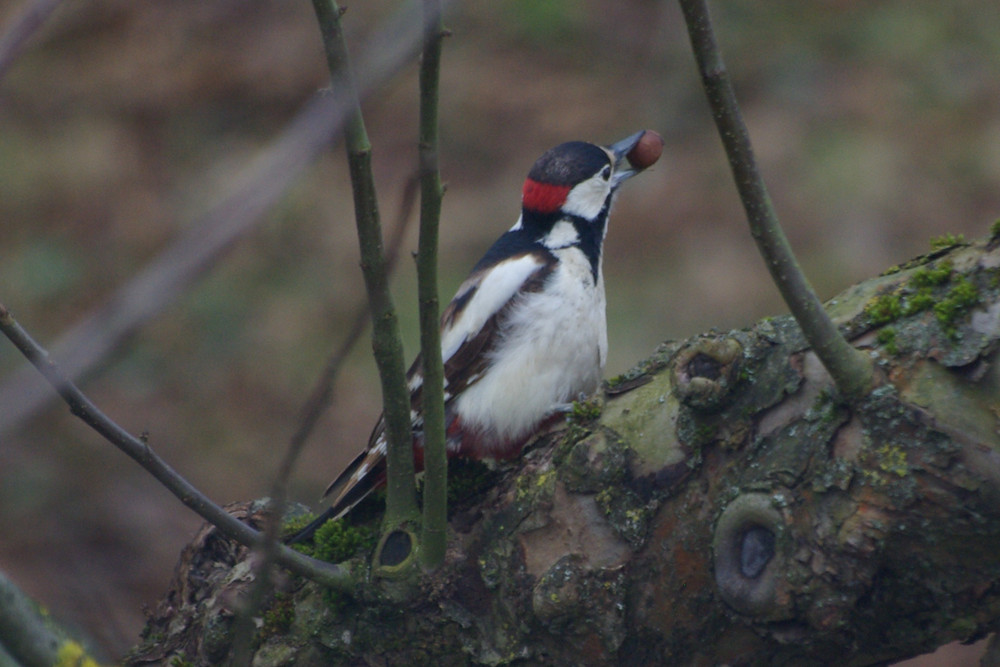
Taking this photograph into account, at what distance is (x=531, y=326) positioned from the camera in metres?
3.37

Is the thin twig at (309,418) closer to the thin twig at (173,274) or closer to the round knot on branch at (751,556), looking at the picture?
the thin twig at (173,274)

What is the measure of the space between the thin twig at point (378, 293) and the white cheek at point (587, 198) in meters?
1.61

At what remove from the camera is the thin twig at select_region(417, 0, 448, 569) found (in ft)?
5.91

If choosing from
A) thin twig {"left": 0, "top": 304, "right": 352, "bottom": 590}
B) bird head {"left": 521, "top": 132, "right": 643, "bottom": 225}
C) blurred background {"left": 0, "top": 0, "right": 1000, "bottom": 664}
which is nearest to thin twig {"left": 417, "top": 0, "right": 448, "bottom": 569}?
thin twig {"left": 0, "top": 304, "right": 352, "bottom": 590}

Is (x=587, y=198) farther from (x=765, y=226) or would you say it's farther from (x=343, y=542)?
(x=765, y=226)

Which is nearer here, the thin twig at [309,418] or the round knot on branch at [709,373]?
the thin twig at [309,418]

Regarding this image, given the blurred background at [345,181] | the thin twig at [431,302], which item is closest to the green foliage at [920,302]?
the thin twig at [431,302]

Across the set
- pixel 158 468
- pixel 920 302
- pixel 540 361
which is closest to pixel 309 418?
pixel 158 468

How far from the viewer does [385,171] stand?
772 cm

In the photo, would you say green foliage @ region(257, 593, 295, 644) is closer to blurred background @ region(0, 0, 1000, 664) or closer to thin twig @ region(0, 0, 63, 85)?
thin twig @ region(0, 0, 63, 85)

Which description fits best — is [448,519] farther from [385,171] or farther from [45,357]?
[385,171]

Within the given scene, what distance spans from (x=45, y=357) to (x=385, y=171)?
20.2 ft

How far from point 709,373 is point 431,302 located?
59 cm

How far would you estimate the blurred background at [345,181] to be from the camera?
21.5ft
